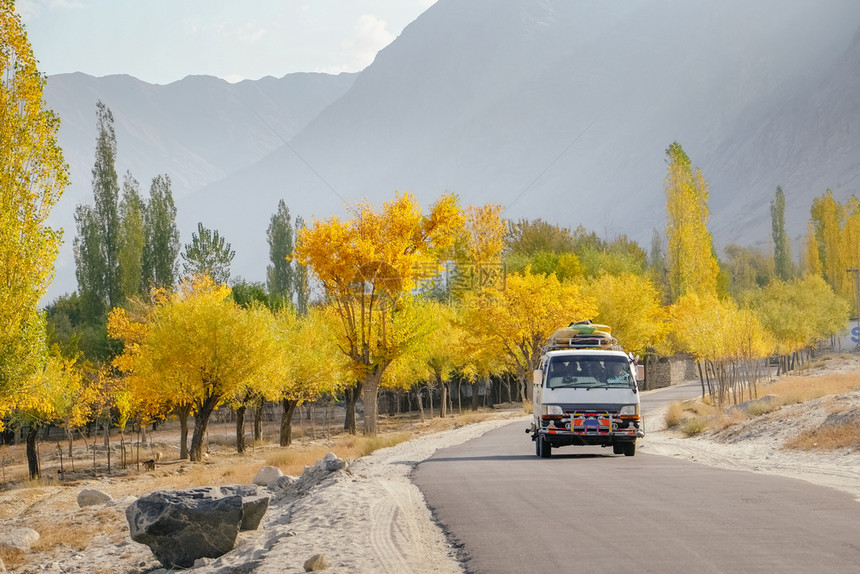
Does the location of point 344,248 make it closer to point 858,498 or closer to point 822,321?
point 858,498

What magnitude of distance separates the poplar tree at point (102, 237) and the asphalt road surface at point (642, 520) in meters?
71.1

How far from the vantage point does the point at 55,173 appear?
95.2 ft

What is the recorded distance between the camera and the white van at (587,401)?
74.5ft

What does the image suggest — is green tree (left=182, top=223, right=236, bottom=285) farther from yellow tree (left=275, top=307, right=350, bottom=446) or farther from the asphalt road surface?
the asphalt road surface

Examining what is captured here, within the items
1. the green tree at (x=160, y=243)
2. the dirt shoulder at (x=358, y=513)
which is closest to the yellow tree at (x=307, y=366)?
the dirt shoulder at (x=358, y=513)

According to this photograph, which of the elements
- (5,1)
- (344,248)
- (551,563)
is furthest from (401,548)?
(344,248)

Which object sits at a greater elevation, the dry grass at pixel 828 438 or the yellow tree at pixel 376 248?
the yellow tree at pixel 376 248

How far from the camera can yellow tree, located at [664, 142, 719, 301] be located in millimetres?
84375

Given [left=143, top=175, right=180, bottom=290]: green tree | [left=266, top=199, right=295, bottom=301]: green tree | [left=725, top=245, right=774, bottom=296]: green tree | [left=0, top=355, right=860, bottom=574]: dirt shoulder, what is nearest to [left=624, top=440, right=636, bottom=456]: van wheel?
[left=0, top=355, right=860, bottom=574]: dirt shoulder

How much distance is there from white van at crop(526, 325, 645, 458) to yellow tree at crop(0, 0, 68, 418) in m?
16.0

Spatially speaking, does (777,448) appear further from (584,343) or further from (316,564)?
(316,564)

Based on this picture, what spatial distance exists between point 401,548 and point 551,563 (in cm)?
258

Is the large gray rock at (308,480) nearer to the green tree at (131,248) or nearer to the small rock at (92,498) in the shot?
the small rock at (92,498)

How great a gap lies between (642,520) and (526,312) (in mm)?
46030
